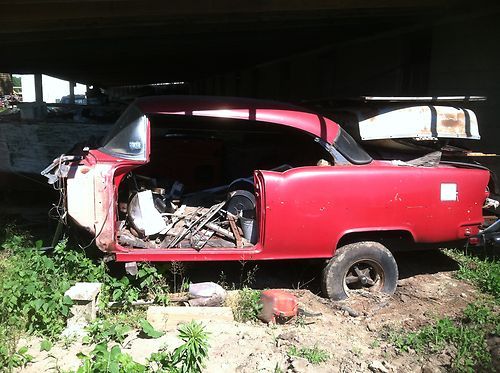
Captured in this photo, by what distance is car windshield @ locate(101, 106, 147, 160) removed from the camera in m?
4.58

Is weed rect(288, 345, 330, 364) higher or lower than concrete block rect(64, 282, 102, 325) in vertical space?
lower

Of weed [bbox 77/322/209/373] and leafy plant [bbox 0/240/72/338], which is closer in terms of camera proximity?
weed [bbox 77/322/209/373]

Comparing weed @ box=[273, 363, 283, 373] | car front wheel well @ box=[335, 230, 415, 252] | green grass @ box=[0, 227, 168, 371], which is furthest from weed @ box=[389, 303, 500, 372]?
green grass @ box=[0, 227, 168, 371]

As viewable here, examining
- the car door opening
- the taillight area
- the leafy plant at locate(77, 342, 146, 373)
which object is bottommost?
the leafy plant at locate(77, 342, 146, 373)

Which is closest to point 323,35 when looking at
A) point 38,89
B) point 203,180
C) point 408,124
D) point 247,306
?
point 203,180

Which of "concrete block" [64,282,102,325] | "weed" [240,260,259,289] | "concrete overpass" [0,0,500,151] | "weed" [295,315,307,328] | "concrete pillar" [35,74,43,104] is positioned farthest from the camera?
"concrete pillar" [35,74,43,104]

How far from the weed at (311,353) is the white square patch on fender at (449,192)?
2.09m

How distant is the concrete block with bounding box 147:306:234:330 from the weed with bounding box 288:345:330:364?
726 mm

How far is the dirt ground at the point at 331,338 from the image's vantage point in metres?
3.60

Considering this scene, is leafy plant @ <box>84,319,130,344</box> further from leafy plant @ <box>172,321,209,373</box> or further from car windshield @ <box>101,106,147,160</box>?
car windshield @ <box>101,106,147,160</box>

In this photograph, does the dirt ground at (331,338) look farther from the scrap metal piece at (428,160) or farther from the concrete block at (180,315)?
the scrap metal piece at (428,160)

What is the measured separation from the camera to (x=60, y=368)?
348 centimetres

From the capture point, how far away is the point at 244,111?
4703mm

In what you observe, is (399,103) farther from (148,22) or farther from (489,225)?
(148,22)
